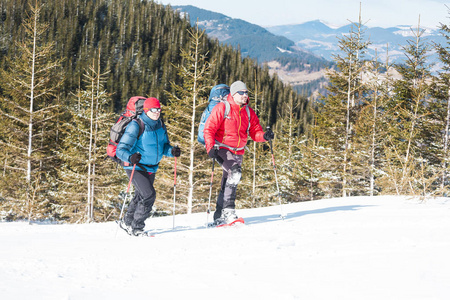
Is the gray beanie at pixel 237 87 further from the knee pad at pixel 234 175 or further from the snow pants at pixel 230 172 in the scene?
the knee pad at pixel 234 175

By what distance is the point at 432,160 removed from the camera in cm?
2300

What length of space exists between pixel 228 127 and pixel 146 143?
1138 mm

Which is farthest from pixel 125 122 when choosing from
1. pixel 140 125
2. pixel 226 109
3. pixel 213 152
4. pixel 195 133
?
pixel 195 133

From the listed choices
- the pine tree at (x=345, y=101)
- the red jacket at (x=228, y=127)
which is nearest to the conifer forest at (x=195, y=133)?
the pine tree at (x=345, y=101)

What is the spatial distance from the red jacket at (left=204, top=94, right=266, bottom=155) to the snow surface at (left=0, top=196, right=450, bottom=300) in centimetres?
131

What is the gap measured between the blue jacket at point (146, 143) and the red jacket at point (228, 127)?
0.65 metres

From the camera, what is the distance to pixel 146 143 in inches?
188

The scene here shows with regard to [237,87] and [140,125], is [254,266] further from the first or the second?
[237,87]

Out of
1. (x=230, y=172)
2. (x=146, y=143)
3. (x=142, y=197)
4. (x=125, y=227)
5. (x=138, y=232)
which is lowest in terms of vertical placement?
(x=125, y=227)

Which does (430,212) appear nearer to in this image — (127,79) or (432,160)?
(432,160)

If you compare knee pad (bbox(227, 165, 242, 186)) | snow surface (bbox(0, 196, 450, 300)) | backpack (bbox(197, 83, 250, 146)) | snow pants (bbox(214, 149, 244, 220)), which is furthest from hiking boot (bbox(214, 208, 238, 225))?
backpack (bbox(197, 83, 250, 146))

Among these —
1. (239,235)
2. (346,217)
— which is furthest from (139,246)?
(346,217)

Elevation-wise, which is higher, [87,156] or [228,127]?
[228,127]

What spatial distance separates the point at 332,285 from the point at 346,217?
300cm
